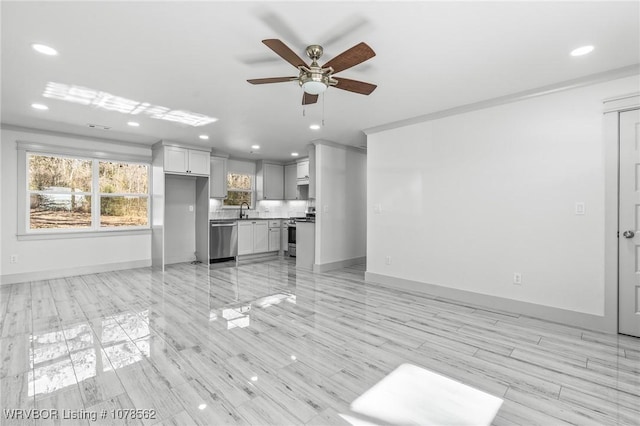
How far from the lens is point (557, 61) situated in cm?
269

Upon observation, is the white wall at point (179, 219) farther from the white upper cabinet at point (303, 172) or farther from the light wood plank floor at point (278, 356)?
the white upper cabinet at point (303, 172)

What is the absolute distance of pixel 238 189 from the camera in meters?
7.62

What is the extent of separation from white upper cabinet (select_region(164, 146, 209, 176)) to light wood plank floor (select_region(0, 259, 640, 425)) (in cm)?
274

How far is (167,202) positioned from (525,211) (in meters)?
6.55

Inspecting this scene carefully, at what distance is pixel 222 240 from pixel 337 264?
2.72 m

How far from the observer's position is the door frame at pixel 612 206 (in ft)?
9.39

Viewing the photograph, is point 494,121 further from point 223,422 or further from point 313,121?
point 223,422

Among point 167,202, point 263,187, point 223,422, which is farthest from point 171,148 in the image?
point 223,422

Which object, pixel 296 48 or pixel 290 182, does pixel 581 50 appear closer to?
pixel 296 48

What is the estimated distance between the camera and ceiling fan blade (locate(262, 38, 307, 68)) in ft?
Result: 6.41

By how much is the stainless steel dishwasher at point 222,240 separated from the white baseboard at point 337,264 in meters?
2.24

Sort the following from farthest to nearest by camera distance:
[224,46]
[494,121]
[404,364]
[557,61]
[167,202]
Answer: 1. [167,202]
2. [494,121]
3. [557,61]
4. [224,46]
5. [404,364]

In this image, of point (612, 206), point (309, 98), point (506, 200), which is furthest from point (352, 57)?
point (612, 206)

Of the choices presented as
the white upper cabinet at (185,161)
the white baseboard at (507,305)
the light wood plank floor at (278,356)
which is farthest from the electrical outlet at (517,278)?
the white upper cabinet at (185,161)
